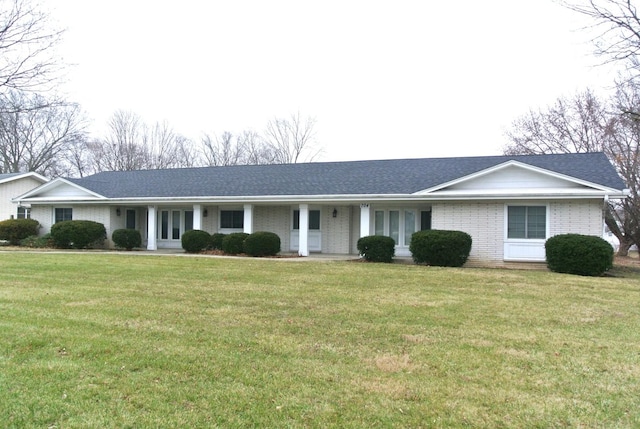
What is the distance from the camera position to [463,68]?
19016mm

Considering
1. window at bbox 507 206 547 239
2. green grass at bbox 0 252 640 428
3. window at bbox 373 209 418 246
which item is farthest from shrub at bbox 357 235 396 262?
green grass at bbox 0 252 640 428

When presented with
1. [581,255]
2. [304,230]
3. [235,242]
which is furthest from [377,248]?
[581,255]

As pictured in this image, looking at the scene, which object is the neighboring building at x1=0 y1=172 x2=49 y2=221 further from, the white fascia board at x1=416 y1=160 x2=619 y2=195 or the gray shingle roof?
the white fascia board at x1=416 y1=160 x2=619 y2=195

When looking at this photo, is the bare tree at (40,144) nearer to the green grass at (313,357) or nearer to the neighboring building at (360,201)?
the neighboring building at (360,201)

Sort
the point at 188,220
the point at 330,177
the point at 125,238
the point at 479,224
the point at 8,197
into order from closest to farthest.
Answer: the point at 479,224 → the point at 330,177 → the point at 125,238 → the point at 188,220 → the point at 8,197

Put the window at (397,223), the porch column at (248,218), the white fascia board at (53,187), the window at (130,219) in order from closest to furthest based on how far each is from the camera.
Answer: the window at (397,223) < the porch column at (248,218) < the white fascia board at (53,187) < the window at (130,219)

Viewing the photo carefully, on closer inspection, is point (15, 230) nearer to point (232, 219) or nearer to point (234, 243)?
point (232, 219)

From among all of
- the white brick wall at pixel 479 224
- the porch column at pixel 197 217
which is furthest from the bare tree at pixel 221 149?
the white brick wall at pixel 479 224

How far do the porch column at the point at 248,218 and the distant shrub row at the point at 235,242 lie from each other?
2.21 ft

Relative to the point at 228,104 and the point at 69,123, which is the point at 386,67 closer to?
the point at 228,104

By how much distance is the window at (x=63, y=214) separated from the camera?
22.7 meters

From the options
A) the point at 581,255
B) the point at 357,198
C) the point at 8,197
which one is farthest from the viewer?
the point at 8,197

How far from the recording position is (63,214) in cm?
2284

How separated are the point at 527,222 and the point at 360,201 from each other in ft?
19.5
